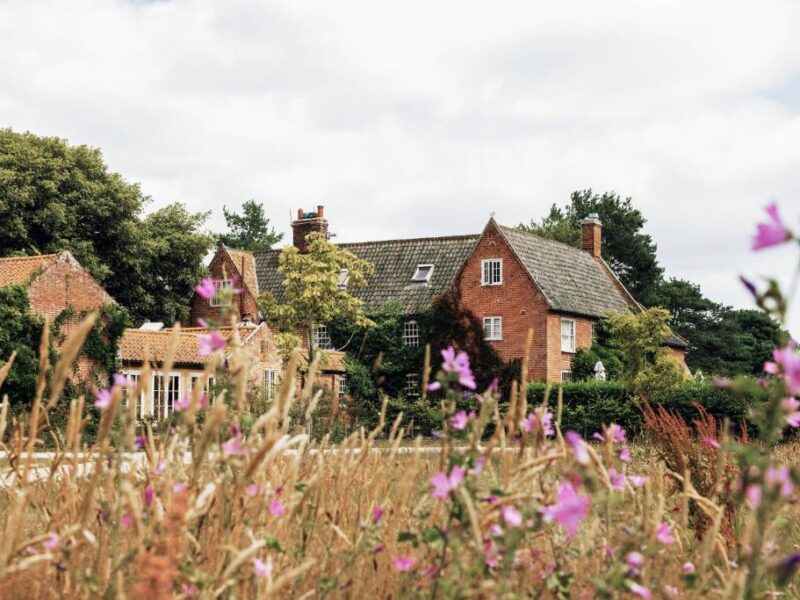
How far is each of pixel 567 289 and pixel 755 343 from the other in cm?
3126

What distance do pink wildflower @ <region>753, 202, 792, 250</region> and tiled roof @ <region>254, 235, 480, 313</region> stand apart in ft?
134

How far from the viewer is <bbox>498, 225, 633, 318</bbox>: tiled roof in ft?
142

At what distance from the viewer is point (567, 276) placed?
151ft

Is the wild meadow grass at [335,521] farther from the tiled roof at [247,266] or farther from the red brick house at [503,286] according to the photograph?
the tiled roof at [247,266]

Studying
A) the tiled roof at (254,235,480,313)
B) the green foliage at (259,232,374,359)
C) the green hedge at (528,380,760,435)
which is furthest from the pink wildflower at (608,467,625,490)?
the tiled roof at (254,235,480,313)

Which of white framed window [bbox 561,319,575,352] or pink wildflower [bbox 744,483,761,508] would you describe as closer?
pink wildflower [bbox 744,483,761,508]

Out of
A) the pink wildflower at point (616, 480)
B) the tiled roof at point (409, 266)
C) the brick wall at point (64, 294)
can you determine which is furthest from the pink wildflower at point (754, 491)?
the tiled roof at point (409, 266)

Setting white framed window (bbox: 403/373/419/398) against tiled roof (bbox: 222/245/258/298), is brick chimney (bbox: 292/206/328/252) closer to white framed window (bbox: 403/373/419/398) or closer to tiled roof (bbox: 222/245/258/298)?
tiled roof (bbox: 222/245/258/298)

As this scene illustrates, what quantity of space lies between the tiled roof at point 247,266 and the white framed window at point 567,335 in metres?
14.0

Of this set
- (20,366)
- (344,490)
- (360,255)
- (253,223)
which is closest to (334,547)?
(344,490)

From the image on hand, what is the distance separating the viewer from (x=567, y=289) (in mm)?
44906

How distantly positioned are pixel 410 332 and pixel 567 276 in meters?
7.42

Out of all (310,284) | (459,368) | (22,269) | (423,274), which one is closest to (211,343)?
(459,368)

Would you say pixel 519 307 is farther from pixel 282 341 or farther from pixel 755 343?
pixel 755 343
